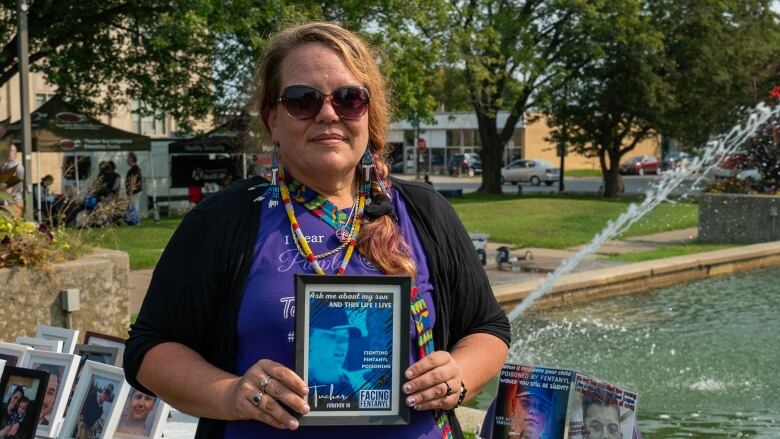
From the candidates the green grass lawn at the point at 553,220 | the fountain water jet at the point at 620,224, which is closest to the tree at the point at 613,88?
the green grass lawn at the point at 553,220

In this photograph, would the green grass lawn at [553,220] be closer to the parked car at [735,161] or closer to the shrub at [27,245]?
the parked car at [735,161]

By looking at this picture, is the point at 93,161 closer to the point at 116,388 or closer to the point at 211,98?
the point at 211,98

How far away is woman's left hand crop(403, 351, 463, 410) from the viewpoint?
81.8 inches

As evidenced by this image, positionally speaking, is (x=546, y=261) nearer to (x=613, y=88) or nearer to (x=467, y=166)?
(x=613, y=88)

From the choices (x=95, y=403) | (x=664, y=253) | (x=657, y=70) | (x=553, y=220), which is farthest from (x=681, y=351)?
(x=657, y=70)

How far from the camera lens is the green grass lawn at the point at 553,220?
18.6m

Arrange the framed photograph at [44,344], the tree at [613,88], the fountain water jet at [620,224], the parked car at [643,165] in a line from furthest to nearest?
the parked car at [643,165] → the tree at [613,88] → the fountain water jet at [620,224] → the framed photograph at [44,344]

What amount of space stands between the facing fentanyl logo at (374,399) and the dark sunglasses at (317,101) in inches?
25.1

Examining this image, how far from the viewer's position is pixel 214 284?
2188 mm

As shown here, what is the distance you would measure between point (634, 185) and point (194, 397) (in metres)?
52.1

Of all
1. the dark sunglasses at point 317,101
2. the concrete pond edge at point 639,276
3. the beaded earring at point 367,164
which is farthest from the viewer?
the concrete pond edge at point 639,276

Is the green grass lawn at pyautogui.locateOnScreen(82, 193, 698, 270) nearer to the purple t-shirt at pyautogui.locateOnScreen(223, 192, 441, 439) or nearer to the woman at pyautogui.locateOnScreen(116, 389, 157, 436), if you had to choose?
the woman at pyautogui.locateOnScreen(116, 389, 157, 436)

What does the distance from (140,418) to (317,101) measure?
229cm

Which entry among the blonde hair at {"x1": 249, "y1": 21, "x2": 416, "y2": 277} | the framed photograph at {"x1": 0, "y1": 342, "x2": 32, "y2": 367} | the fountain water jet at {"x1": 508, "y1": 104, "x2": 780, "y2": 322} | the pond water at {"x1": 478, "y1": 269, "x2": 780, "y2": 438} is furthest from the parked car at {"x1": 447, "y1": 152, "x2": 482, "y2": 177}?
the blonde hair at {"x1": 249, "y1": 21, "x2": 416, "y2": 277}
